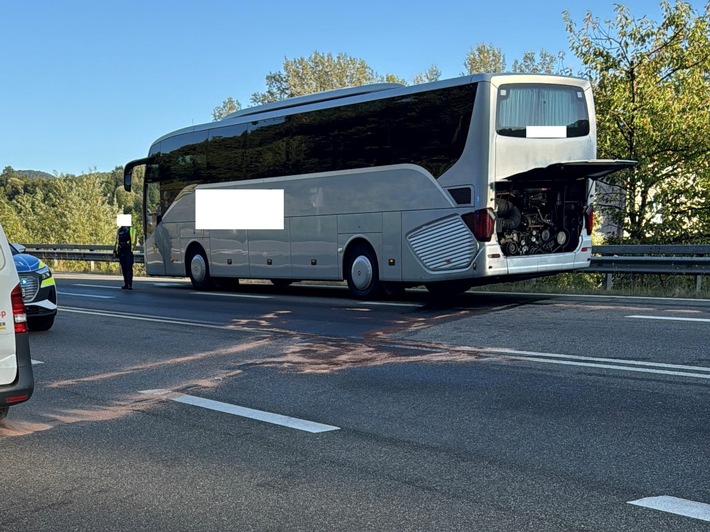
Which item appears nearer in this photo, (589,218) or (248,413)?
(248,413)

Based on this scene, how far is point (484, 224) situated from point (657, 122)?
910 centimetres

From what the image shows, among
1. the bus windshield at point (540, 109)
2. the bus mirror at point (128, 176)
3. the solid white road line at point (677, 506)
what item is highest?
the bus windshield at point (540, 109)

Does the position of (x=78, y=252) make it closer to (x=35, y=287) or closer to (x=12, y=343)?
(x=35, y=287)

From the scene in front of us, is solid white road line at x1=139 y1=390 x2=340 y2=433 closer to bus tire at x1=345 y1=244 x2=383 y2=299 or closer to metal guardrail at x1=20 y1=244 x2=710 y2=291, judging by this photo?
bus tire at x1=345 y1=244 x2=383 y2=299

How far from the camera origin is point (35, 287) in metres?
12.4

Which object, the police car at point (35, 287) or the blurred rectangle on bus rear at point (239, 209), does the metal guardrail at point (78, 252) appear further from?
the police car at point (35, 287)

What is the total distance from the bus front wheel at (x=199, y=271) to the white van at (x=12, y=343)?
51.3ft

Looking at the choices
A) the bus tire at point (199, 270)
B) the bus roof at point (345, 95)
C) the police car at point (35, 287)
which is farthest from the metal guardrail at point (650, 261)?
the police car at point (35, 287)

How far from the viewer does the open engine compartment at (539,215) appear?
14445 mm

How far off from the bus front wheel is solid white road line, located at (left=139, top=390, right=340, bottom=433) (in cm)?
1373

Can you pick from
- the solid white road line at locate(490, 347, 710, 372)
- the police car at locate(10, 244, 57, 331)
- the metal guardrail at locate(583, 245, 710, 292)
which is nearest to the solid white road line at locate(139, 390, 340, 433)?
the solid white road line at locate(490, 347, 710, 372)

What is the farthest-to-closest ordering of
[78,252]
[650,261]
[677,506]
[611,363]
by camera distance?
[78,252], [650,261], [611,363], [677,506]

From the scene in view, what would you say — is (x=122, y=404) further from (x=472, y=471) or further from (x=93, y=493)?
(x=472, y=471)

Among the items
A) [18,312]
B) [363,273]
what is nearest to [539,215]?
[363,273]
